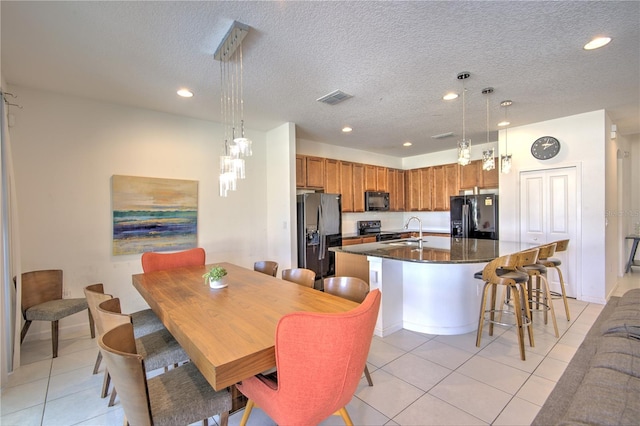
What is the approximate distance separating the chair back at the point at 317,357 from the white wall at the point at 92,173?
10.7ft

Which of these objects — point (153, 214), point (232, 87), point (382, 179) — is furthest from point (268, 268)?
point (382, 179)

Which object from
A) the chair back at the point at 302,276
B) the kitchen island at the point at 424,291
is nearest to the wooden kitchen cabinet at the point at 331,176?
the kitchen island at the point at 424,291

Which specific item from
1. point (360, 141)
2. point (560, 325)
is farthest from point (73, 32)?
Answer: point (560, 325)

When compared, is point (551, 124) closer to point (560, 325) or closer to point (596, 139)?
point (596, 139)

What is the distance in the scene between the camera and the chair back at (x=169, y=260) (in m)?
2.95

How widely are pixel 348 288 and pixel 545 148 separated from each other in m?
4.25

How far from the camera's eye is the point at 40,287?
9.70ft

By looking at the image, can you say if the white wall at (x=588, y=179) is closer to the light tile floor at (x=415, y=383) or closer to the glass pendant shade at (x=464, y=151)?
the light tile floor at (x=415, y=383)

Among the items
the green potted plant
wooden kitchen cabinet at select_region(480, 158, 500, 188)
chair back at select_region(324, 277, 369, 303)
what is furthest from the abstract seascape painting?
wooden kitchen cabinet at select_region(480, 158, 500, 188)

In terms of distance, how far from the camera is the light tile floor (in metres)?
1.86

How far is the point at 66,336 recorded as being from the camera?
10.5ft

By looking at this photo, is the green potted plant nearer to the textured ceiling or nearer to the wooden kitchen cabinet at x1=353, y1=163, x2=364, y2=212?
the textured ceiling

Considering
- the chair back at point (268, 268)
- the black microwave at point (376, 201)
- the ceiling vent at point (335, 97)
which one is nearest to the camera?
the chair back at point (268, 268)

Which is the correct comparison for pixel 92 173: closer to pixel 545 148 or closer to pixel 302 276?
pixel 302 276
